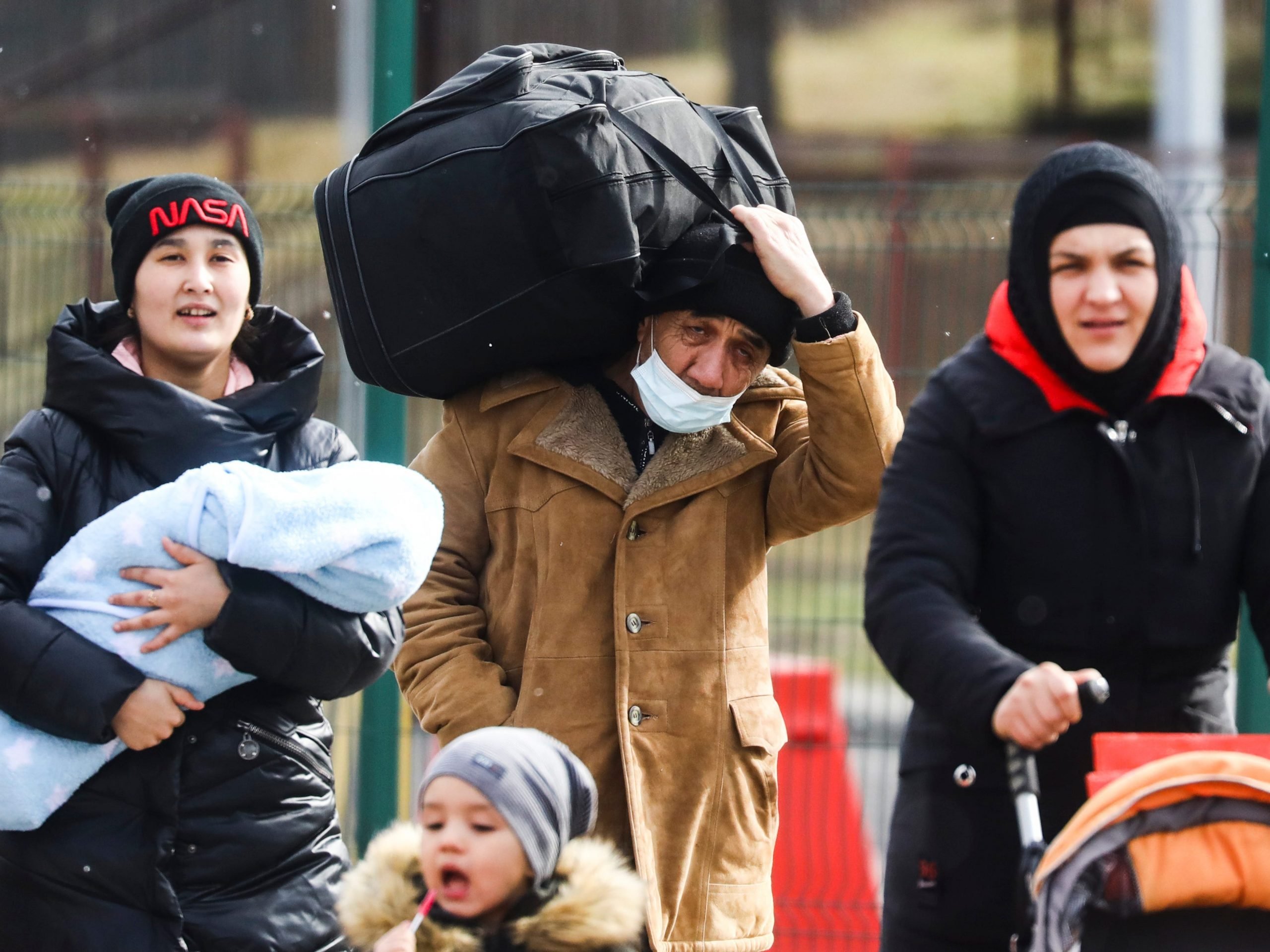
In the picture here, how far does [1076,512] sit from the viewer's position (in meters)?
2.81

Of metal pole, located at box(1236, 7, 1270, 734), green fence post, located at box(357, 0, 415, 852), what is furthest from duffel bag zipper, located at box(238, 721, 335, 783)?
metal pole, located at box(1236, 7, 1270, 734)

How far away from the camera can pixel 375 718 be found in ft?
15.2

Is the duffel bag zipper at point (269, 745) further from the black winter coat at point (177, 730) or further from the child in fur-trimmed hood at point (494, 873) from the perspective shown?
the child in fur-trimmed hood at point (494, 873)

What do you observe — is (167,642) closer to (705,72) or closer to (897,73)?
(705,72)

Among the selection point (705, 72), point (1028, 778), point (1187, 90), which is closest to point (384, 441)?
point (1028, 778)

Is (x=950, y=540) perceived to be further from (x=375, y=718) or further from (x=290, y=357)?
(x=375, y=718)

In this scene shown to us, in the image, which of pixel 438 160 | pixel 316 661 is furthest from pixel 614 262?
pixel 316 661

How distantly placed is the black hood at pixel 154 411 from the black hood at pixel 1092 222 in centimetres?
144

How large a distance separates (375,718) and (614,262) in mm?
1867

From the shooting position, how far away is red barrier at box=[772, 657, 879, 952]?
216 inches

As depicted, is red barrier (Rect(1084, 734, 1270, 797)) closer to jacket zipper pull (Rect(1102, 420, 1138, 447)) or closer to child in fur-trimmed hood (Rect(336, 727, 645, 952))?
jacket zipper pull (Rect(1102, 420, 1138, 447))

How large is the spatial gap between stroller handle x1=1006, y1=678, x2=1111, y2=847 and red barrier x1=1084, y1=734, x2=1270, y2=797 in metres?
0.07

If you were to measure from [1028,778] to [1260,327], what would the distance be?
1.99 meters

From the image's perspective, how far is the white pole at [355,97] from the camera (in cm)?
454
